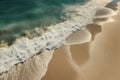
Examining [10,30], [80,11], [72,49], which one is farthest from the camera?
[80,11]

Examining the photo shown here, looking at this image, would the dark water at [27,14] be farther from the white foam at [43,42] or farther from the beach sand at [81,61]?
the beach sand at [81,61]

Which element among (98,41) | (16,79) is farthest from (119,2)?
(16,79)

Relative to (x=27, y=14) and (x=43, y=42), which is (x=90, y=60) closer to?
(x=43, y=42)

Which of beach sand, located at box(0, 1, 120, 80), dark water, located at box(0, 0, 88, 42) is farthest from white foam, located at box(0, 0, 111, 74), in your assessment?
dark water, located at box(0, 0, 88, 42)

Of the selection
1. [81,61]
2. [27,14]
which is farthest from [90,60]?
[27,14]

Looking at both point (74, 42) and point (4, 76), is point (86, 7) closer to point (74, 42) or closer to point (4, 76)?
point (74, 42)

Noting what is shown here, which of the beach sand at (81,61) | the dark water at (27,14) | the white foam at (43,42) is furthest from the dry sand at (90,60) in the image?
the dark water at (27,14)
